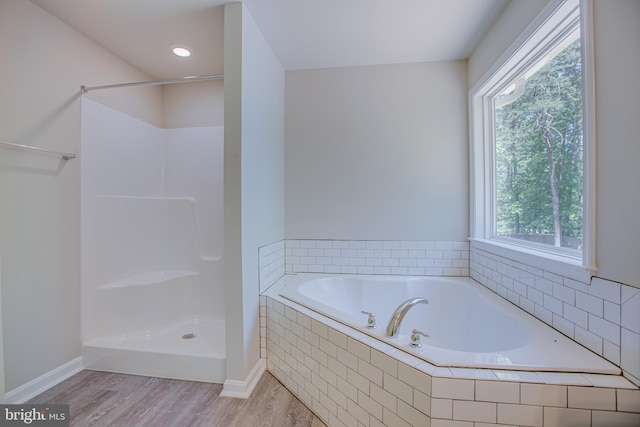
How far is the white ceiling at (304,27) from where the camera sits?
160 centimetres

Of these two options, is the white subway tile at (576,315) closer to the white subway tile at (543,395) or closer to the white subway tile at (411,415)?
the white subway tile at (543,395)

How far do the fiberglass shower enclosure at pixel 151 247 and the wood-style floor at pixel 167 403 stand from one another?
0.31 feet

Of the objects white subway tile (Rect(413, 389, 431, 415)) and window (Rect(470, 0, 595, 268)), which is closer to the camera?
white subway tile (Rect(413, 389, 431, 415))

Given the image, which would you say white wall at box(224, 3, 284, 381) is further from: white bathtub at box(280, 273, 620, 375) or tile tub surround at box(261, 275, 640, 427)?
tile tub surround at box(261, 275, 640, 427)

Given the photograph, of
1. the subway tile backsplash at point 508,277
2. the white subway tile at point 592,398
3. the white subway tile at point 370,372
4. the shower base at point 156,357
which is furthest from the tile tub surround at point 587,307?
the shower base at point 156,357

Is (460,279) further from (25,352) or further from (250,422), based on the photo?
(25,352)

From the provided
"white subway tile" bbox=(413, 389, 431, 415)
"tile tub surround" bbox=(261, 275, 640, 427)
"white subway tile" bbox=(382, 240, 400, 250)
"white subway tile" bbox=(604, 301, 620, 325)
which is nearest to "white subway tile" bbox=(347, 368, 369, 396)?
"tile tub surround" bbox=(261, 275, 640, 427)

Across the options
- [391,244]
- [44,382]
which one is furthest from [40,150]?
[391,244]

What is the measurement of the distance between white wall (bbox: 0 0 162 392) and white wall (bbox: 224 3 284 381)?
46.2 inches

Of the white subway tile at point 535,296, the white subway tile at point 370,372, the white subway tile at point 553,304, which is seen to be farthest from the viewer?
the white subway tile at point 535,296

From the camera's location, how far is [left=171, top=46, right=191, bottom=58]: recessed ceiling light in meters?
2.07

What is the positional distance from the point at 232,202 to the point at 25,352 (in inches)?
59.3

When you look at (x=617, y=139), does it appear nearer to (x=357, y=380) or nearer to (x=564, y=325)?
(x=564, y=325)

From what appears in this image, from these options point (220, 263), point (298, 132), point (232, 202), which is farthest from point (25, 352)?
point (298, 132)
